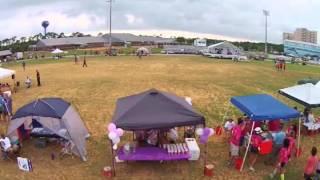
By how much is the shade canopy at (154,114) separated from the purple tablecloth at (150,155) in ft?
3.53

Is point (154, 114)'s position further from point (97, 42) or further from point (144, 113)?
point (97, 42)

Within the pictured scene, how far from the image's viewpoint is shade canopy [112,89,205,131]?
13234 millimetres

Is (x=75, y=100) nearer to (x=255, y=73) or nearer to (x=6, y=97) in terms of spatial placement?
(x=6, y=97)

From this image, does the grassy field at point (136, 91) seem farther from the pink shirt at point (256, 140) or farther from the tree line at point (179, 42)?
the tree line at point (179, 42)

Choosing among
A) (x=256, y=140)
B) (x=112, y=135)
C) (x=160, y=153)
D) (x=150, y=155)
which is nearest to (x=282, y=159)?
(x=256, y=140)

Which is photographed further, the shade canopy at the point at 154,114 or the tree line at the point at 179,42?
the tree line at the point at 179,42

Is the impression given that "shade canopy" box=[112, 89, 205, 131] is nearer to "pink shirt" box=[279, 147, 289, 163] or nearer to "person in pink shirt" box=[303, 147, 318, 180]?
"pink shirt" box=[279, 147, 289, 163]

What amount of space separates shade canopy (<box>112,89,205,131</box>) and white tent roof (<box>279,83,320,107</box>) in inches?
235

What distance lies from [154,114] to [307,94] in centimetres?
754

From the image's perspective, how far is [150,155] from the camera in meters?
13.7

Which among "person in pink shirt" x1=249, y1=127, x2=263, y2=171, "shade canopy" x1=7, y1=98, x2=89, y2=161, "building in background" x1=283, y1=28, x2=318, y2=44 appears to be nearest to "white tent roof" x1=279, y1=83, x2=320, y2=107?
"person in pink shirt" x1=249, y1=127, x2=263, y2=171

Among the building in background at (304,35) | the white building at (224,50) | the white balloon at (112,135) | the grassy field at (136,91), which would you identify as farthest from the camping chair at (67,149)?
the building in background at (304,35)

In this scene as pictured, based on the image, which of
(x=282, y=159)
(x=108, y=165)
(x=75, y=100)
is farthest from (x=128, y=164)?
(x=75, y=100)

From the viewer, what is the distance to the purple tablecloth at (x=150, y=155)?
1366 centimetres
